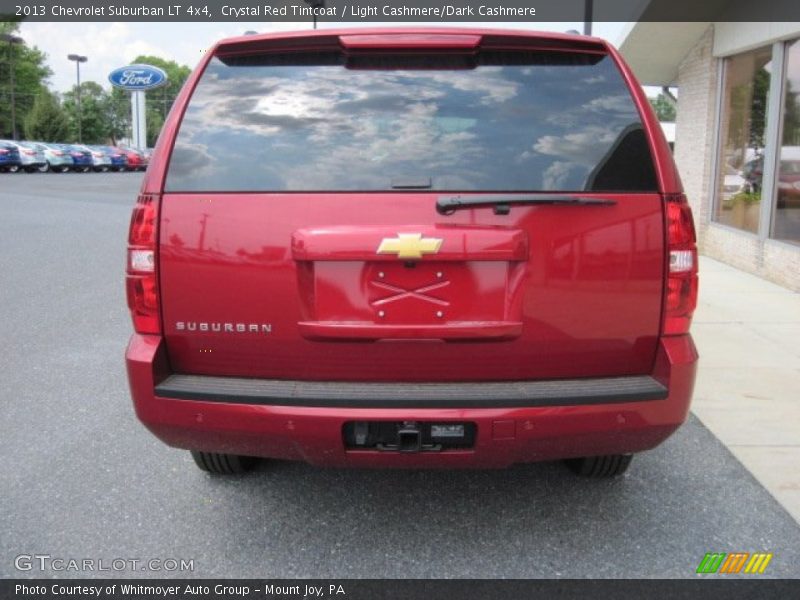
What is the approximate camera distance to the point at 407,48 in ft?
9.75

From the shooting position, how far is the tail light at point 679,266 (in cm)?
286

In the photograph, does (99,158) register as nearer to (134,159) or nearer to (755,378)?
(134,159)

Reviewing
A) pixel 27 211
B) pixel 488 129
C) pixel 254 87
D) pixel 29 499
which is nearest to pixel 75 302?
pixel 29 499

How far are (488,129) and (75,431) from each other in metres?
3.03

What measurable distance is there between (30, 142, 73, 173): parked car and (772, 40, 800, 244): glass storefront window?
133 ft

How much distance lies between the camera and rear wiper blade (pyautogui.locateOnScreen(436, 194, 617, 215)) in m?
2.72

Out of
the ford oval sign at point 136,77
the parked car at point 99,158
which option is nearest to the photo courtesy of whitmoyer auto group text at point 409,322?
the parked car at point 99,158

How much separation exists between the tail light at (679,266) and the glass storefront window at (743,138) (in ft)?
26.4

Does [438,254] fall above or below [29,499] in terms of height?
above

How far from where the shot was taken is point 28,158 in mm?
40812

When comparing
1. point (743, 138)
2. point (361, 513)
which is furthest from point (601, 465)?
point (743, 138)

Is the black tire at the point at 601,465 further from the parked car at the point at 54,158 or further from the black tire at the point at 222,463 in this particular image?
the parked car at the point at 54,158

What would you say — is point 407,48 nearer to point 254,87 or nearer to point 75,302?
point 254,87

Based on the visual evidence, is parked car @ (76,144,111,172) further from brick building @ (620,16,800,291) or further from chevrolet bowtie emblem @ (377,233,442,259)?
chevrolet bowtie emblem @ (377,233,442,259)
